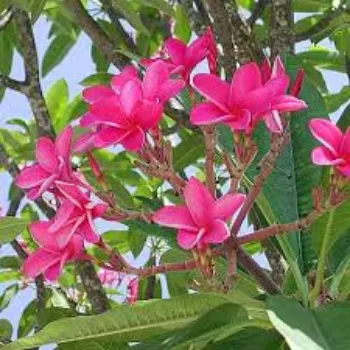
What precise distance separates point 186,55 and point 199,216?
0.25 m

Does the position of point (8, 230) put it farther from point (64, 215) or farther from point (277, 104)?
point (277, 104)

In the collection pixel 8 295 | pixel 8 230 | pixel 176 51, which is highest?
pixel 176 51

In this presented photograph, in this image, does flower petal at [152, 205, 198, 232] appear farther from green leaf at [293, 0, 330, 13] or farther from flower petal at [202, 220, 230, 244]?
green leaf at [293, 0, 330, 13]

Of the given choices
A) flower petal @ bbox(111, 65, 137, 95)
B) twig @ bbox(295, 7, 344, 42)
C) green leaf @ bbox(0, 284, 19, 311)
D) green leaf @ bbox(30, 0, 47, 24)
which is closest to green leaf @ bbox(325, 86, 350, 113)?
twig @ bbox(295, 7, 344, 42)

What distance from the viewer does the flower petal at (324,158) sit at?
→ 92cm

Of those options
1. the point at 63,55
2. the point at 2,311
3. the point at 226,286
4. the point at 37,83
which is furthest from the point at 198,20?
the point at 226,286

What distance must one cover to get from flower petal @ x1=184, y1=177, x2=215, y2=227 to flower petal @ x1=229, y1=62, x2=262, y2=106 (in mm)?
94

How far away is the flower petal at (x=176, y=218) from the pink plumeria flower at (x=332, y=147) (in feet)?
0.43

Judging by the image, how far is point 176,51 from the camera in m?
1.12

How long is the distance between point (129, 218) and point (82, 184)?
63mm

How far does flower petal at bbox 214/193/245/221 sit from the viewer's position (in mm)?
940

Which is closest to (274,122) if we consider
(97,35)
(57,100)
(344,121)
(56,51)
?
(344,121)

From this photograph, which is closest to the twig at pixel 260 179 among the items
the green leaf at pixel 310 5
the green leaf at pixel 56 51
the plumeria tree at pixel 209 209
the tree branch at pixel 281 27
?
the plumeria tree at pixel 209 209

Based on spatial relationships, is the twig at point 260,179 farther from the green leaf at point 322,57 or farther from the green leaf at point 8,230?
the green leaf at point 322,57
